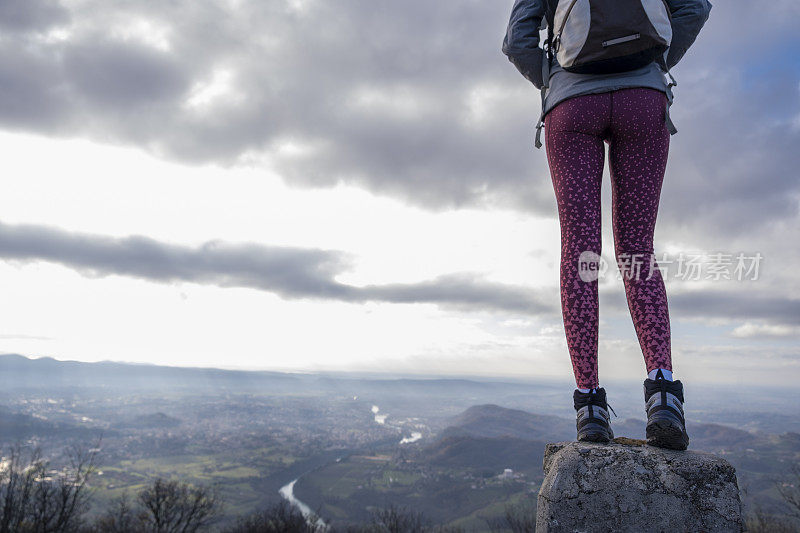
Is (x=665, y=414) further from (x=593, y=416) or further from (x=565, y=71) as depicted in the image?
(x=565, y=71)

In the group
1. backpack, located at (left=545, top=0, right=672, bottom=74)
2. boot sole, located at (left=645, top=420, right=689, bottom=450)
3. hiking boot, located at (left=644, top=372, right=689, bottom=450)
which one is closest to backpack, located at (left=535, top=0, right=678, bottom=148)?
backpack, located at (left=545, top=0, right=672, bottom=74)

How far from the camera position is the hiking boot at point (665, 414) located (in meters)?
1.68

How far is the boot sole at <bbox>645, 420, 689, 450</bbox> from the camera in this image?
1675 millimetres

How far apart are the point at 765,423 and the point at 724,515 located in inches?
9215

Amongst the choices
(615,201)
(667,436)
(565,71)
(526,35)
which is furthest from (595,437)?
(526,35)

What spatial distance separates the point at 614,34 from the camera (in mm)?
1926

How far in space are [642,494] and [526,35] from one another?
6.93ft

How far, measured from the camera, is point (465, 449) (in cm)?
12975

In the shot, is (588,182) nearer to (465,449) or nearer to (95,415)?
(465,449)

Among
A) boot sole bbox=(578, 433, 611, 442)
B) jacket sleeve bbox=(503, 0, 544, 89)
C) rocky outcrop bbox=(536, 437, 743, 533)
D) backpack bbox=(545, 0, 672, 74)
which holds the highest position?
jacket sleeve bbox=(503, 0, 544, 89)

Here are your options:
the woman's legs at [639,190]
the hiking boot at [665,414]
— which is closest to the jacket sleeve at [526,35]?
the woman's legs at [639,190]

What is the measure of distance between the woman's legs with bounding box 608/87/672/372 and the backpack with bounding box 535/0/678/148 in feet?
0.48

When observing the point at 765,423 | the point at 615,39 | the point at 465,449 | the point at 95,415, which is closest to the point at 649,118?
the point at 615,39

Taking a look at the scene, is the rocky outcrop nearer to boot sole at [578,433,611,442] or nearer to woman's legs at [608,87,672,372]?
boot sole at [578,433,611,442]
